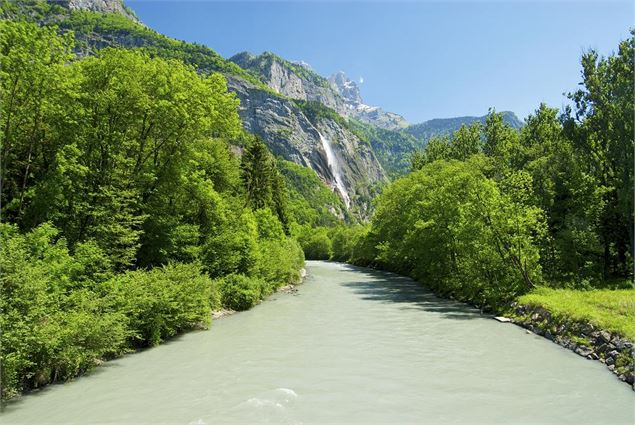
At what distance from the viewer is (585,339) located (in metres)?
18.5

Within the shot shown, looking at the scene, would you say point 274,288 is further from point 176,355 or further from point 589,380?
point 589,380

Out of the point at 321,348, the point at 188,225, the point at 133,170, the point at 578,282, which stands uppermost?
the point at 133,170

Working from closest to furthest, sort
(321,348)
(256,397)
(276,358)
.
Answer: (256,397)
(276,358)
(321,348)

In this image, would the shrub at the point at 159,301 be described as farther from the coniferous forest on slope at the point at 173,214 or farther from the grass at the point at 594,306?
the grass at the point at 594,306

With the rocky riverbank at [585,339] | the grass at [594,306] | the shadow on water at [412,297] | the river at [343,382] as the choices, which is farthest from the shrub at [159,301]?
the grass at [594,306]

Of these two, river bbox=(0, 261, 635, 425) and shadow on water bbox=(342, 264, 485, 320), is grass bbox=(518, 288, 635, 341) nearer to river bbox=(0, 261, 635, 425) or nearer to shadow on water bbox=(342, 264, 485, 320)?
river bbox=(0, 261, 635, 425)

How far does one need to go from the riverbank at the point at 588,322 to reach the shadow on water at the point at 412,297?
3.98 meters

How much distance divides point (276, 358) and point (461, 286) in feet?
75.7

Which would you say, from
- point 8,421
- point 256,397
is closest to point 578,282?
point 256,397

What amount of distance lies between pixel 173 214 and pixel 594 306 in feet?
81.1

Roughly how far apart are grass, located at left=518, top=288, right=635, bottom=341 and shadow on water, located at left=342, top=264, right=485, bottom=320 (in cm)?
435

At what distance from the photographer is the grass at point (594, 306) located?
57.7ft

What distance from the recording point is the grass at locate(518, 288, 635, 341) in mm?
17594

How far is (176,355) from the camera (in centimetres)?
1827
